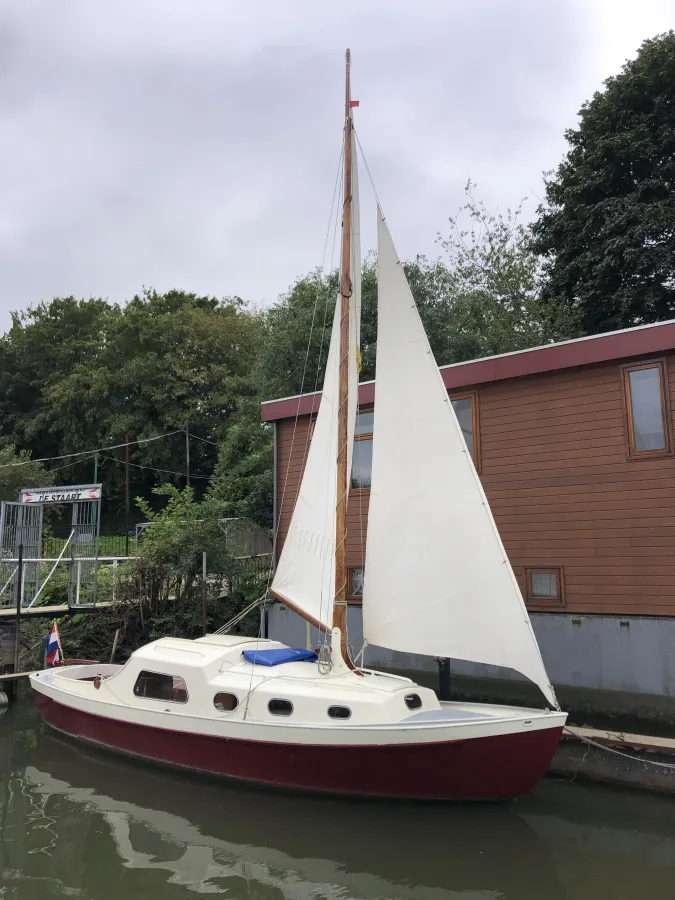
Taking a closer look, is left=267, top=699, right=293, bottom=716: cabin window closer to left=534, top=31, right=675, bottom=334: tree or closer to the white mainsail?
the white mainsail

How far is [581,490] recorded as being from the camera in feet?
38.3

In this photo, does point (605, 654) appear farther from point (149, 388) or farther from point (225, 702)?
point (149, 388)

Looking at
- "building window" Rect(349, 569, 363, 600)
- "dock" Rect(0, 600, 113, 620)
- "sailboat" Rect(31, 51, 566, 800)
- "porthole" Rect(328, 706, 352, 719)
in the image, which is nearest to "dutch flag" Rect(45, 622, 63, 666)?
"dock" Rect(0, 600, 113, 620)

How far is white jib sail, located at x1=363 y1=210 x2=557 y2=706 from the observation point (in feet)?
26.6

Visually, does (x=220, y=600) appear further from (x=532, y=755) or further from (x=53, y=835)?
(x=532, y=755)

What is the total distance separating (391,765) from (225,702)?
8.38ft

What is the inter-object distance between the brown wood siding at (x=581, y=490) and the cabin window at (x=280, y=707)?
5.04 meters

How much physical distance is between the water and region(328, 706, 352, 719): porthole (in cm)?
113

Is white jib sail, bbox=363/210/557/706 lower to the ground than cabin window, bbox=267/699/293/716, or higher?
higher

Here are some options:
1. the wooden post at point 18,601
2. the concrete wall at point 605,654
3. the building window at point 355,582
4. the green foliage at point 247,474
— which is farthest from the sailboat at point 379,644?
the green foliage at point 247,474

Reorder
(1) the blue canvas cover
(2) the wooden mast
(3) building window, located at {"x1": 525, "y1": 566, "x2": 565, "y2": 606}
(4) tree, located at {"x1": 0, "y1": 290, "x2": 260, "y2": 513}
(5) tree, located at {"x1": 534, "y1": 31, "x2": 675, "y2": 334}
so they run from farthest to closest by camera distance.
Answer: (4) tree, located at {"x1": 0, "y1": 290, "x2": 260, "y2": 513} < (5) tree, located at {"x1": 534, "y1": 31, "x2": 675, "y2": 334} < (3) building window, located at {"x1": 525, "y1": 566, "x2": 565, "y2": 606} < (1) the blue canvas cover < (2) the wooden mast

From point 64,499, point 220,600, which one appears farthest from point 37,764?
point 220,600

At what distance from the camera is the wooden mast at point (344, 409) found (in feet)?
32.1

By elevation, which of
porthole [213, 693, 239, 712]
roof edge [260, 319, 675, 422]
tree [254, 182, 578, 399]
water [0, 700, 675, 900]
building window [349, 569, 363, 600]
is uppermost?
tree [254, 182, 578, 399]
